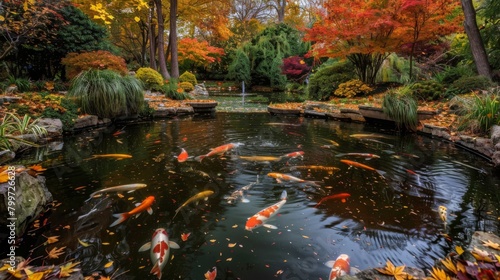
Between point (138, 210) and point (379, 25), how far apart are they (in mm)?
8300

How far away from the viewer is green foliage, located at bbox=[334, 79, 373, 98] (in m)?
10.1

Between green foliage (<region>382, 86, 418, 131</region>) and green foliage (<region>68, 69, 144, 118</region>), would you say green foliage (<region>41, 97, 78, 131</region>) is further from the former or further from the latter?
green foliage (<region>382, 86, 418, 131</region>)

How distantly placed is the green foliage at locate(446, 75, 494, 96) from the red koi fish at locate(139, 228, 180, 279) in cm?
772

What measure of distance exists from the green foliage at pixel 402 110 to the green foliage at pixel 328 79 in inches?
172

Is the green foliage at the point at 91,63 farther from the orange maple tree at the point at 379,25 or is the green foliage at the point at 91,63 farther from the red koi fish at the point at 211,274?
the red koi fish at the point at 211,274

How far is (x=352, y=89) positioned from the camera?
10.2 meters

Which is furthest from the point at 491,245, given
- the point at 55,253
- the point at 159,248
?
the point at 55,253

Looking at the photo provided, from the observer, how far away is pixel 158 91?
11.1m

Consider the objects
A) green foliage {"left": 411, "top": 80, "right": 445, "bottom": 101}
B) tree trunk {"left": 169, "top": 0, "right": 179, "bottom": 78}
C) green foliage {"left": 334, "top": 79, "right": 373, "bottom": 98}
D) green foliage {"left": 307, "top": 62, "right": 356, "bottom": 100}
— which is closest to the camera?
green foliage {"left": 411, "top": 80, "right": 445, "bottom": 101}

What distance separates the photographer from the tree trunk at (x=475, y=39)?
742 centimetres

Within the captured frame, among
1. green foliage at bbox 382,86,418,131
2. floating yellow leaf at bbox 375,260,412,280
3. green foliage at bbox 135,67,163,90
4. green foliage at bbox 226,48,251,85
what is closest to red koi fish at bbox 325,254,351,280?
floating yellow leaf at bbox 375,260,412,280

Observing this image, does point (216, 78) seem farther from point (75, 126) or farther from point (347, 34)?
point (75, 126)

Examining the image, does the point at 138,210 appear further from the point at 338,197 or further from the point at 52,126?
the point at 52,126

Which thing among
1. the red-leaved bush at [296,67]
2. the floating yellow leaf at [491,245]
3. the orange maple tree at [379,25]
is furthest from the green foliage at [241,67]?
the floating yellow leaf at [491,245]
